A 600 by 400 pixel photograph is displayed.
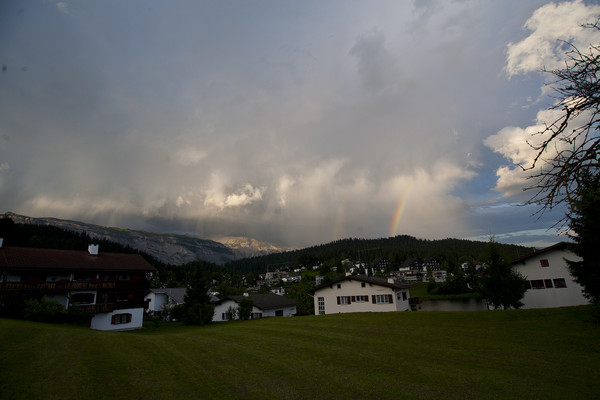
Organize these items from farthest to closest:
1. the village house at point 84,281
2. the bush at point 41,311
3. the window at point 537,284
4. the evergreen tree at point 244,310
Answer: the evergreen tree at point 244,310, the window at point 537,284, the village house at point 84,281, the bush at point 41,311

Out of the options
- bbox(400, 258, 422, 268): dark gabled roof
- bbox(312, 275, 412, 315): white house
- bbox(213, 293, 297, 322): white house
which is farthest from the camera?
bbox(400, 258, 422, 268): dark gabled roof

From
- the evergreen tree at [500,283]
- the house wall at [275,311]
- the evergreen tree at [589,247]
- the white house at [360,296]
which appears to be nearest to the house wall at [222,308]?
the house wall at [275,311]

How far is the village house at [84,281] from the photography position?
35.5m

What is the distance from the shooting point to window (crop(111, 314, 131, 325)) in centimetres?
4144

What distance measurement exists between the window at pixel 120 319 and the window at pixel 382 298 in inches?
1415

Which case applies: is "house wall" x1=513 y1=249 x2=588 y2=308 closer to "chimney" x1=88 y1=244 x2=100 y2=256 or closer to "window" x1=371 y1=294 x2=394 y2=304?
"window" x1=371 y1=294 x2=394 y2=304

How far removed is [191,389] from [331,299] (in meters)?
39.7

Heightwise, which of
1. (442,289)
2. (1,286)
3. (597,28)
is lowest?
(442,289)

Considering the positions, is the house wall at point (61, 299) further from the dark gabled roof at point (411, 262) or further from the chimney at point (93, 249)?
the dark gabled roof at point (411, 262)

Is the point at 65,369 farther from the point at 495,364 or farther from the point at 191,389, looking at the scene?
the point at 495,364

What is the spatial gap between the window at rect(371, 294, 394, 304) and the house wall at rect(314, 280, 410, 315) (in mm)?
278

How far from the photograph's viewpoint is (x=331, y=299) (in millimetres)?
47312

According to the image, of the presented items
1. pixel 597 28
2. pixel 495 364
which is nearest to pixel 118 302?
pixel 495 364

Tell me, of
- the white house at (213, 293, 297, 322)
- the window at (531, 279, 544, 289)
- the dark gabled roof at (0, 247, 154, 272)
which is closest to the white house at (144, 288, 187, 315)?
the white house at (213, 293, 297, 322)
